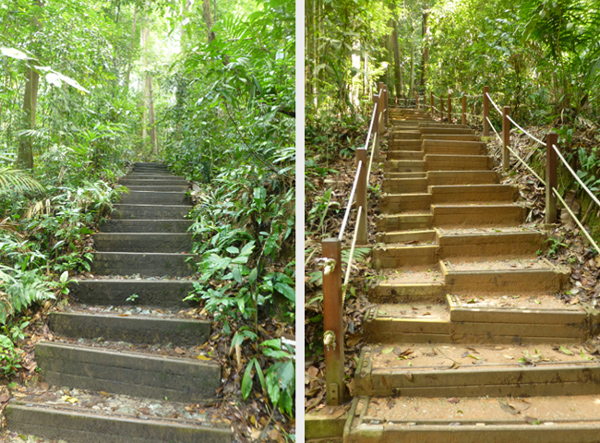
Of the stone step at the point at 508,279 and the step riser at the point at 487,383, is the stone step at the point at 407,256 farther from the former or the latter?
the step riser at the point at 487,383

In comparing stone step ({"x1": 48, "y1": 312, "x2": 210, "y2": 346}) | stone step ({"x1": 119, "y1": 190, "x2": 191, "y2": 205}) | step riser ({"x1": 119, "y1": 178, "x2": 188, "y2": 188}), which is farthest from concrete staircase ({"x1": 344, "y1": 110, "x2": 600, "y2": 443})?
step riser ({"x1": 119, "y1": 178, "x2": 188, "y2": 188})

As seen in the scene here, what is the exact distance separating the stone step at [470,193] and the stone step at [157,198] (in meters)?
2.33

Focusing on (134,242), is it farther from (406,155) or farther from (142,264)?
(406,155)

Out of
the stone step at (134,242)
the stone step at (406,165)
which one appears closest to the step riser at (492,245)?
the stone step at (406,165)

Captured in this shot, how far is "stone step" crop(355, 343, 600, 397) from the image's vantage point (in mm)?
1668

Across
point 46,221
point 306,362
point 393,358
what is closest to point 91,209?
point 46,221

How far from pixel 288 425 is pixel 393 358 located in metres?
0.63

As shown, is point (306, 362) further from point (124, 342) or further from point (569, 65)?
point (569, 65)

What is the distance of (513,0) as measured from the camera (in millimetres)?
2924

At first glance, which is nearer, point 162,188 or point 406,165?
point 406,165

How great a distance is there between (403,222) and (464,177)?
104cm

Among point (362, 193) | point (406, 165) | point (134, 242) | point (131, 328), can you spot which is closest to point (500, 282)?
point (362, 193)

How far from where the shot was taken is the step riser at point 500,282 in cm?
227

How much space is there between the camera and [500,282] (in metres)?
2.32
